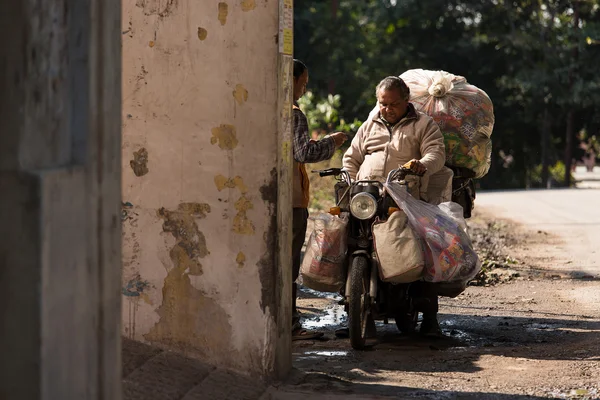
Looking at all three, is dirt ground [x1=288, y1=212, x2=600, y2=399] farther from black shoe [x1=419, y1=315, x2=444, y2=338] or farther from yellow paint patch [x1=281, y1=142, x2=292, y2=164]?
yellow paint patch [x1=281, y1=142, x2=292, y2=164]

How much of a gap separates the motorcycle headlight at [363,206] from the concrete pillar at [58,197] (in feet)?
11.2

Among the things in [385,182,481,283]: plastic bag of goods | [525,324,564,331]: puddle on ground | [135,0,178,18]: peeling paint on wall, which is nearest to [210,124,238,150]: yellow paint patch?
[135,0,178,18]: peeling paint on wall

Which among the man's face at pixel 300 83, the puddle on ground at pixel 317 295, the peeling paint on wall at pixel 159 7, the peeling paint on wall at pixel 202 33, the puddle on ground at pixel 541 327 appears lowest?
the puddle on ground at pixel 317 295

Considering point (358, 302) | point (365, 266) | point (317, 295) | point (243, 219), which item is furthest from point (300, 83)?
point (317, 295)

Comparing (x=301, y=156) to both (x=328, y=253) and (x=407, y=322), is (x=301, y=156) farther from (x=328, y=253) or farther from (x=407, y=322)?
(x=407, y=322)

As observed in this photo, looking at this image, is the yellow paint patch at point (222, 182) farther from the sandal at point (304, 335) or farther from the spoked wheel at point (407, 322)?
the spoked wheel at point (407, 322)

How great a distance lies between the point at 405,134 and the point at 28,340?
458 centimetres

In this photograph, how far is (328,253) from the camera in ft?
24.4

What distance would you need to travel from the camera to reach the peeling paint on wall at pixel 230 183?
6000 mm

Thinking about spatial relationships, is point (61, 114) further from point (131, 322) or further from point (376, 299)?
point (376, 299)

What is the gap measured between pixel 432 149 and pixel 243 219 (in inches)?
83.0

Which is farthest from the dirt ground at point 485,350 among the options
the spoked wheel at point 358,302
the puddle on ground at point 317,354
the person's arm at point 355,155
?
the person's arm at point 355,155

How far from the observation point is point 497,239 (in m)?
15.5

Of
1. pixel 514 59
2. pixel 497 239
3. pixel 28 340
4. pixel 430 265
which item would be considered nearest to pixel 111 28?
pixel 28 340
